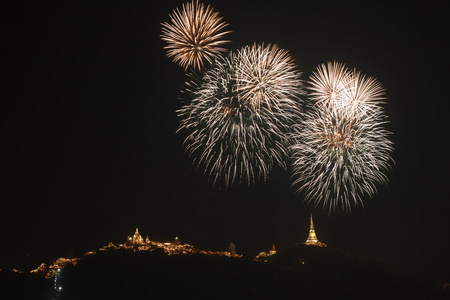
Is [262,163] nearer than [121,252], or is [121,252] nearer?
[262,163]

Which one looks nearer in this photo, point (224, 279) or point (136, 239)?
point (224, 279)

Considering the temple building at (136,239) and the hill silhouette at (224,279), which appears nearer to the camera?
the hill silhouette at (224,279)

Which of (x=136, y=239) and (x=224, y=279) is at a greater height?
(x=136, y=239)

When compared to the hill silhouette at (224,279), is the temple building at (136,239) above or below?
above

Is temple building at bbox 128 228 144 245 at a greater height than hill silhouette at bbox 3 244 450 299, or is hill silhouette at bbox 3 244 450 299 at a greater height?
temple building at bbox 128 228 144 245

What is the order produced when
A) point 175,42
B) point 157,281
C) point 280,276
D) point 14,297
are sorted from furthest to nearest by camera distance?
point 280,276 → point 157,281 → point 14,297 → point 175,42

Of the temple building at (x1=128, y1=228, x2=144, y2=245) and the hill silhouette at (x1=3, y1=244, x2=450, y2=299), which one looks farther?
the temple building at (x1=128, y1=228, x2=144, y2=245)

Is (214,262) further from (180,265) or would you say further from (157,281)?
(157,281)

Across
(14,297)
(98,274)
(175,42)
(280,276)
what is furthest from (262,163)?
(14,297)
